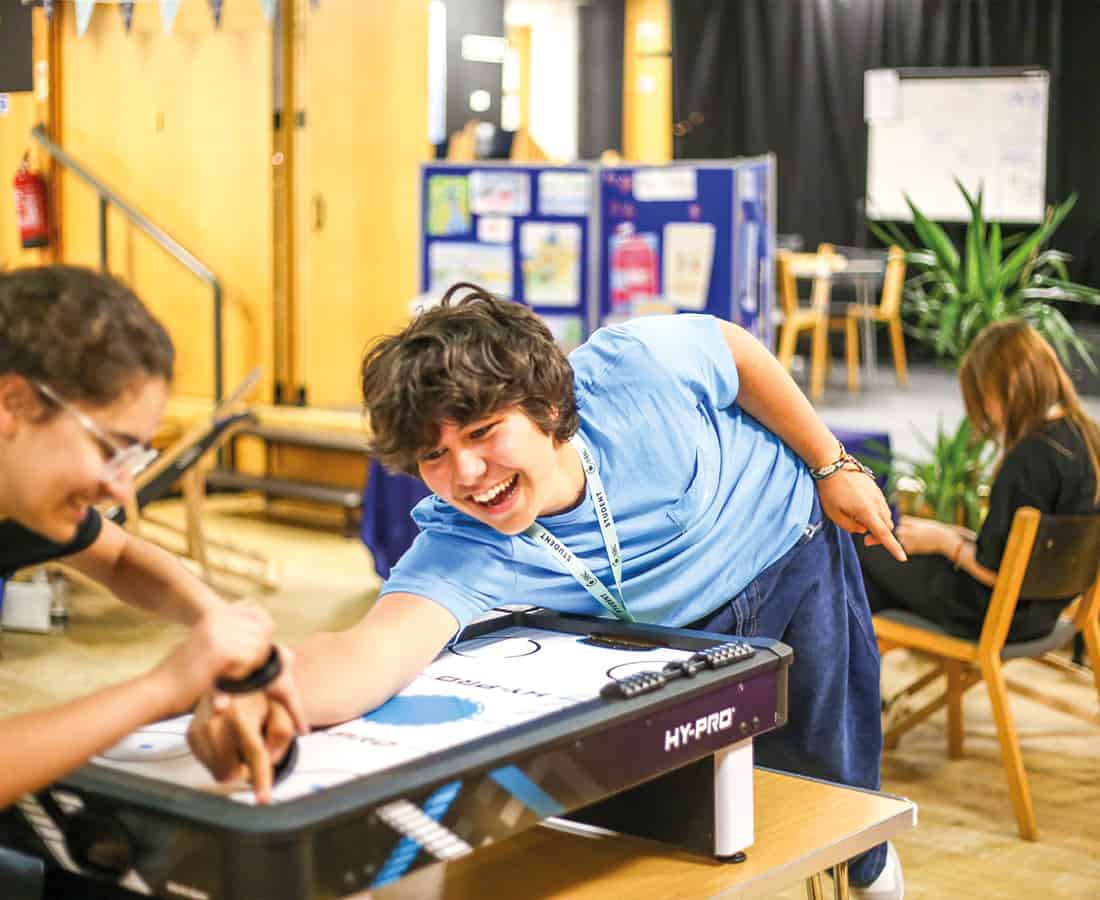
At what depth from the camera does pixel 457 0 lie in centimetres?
805

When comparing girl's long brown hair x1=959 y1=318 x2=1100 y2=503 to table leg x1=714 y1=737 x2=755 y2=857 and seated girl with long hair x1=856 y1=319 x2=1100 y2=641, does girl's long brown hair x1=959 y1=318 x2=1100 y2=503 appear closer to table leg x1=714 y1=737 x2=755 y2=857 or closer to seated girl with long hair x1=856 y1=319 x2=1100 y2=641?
seated girl with long hair x1=856 y1=319 x2=1100 y2=641

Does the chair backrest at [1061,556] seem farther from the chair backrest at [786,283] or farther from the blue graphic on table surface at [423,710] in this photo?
the chair backrest at [786,283]

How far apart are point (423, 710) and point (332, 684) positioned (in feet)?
0.31

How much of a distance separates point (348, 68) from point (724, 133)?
5.71 metres

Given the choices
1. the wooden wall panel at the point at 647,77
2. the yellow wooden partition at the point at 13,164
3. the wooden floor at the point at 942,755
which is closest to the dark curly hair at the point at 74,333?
the wooden floor at the point at 942,755

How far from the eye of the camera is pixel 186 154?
7.85 meters

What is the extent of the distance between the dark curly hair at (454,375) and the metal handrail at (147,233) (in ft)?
19.8

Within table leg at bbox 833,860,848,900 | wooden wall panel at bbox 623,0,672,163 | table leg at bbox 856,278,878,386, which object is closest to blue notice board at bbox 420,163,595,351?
table leg at bbox 833,860,848,900

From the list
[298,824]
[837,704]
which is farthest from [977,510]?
[298,824]

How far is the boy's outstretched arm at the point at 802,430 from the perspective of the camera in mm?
2129

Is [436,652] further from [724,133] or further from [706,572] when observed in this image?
[724,133]

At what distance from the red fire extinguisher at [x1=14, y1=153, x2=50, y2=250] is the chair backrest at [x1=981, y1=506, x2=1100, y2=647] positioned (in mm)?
5862

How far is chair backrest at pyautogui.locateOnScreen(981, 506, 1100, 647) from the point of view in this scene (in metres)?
3.41

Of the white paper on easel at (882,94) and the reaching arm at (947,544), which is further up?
the white paper on easel at (882,94)
